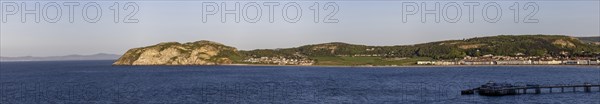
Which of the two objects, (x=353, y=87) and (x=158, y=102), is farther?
(x=353, y=87)

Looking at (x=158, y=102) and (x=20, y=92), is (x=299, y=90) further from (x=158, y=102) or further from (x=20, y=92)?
(x=20, y=92)

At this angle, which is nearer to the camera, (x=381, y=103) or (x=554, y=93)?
(x=381, y=103)

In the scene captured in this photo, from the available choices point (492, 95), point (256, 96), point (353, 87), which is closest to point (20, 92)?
point (256, 96)

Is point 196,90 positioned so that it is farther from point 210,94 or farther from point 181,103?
point 181,103

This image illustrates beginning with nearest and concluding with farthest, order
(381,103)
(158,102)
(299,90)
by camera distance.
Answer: (381,103)
(158,102)
(299,90)

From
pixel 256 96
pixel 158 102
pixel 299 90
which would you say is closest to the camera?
pixel 158 102

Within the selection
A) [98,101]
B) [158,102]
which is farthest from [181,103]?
[98,101]

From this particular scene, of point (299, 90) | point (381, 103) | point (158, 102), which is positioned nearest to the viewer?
point (381, 103)

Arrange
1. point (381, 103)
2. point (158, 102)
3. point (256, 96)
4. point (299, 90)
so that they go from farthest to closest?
point (299, 90), point (256, 96), point (158, 102), point (381, 103)
